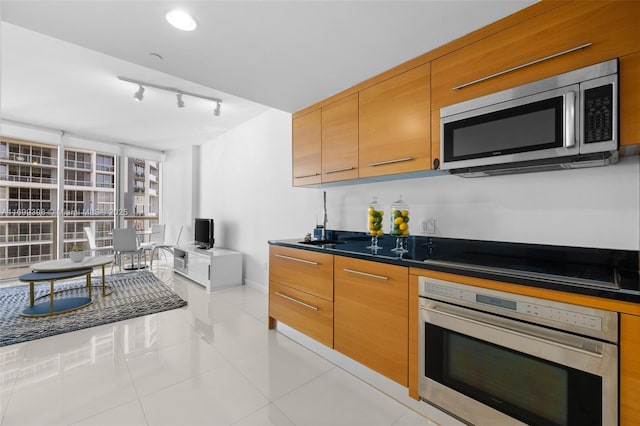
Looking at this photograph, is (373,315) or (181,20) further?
(373,315)

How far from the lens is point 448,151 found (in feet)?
5.52

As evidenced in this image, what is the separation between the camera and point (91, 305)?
3371 mm

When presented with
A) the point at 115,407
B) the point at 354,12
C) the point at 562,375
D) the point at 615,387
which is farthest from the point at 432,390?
the point at 354,12

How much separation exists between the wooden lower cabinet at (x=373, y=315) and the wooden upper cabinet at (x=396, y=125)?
0.75m

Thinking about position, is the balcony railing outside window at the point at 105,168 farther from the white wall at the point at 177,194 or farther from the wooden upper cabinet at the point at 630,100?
the wooden upper cabinet at the point at 630,100

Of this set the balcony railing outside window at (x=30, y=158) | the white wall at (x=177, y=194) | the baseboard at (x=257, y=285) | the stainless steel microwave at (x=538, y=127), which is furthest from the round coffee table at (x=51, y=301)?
the stainless steel microwave at (x=538, y=127)

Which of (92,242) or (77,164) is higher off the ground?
(77,164)

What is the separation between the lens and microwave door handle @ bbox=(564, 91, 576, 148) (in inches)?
49.1

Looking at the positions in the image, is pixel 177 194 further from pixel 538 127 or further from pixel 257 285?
pixel 538 127

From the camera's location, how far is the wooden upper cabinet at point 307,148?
261cm

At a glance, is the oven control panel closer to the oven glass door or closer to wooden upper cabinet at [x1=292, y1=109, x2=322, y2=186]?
the oven glass door

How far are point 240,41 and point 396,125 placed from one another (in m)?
1.21

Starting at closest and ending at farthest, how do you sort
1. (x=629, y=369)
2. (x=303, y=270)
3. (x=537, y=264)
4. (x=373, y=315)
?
(x=629, y=369) < (x=537, y=264) < (x=373, y=315) < (x=303, y=270)

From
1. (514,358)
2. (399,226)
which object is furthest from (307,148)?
(514,358)
